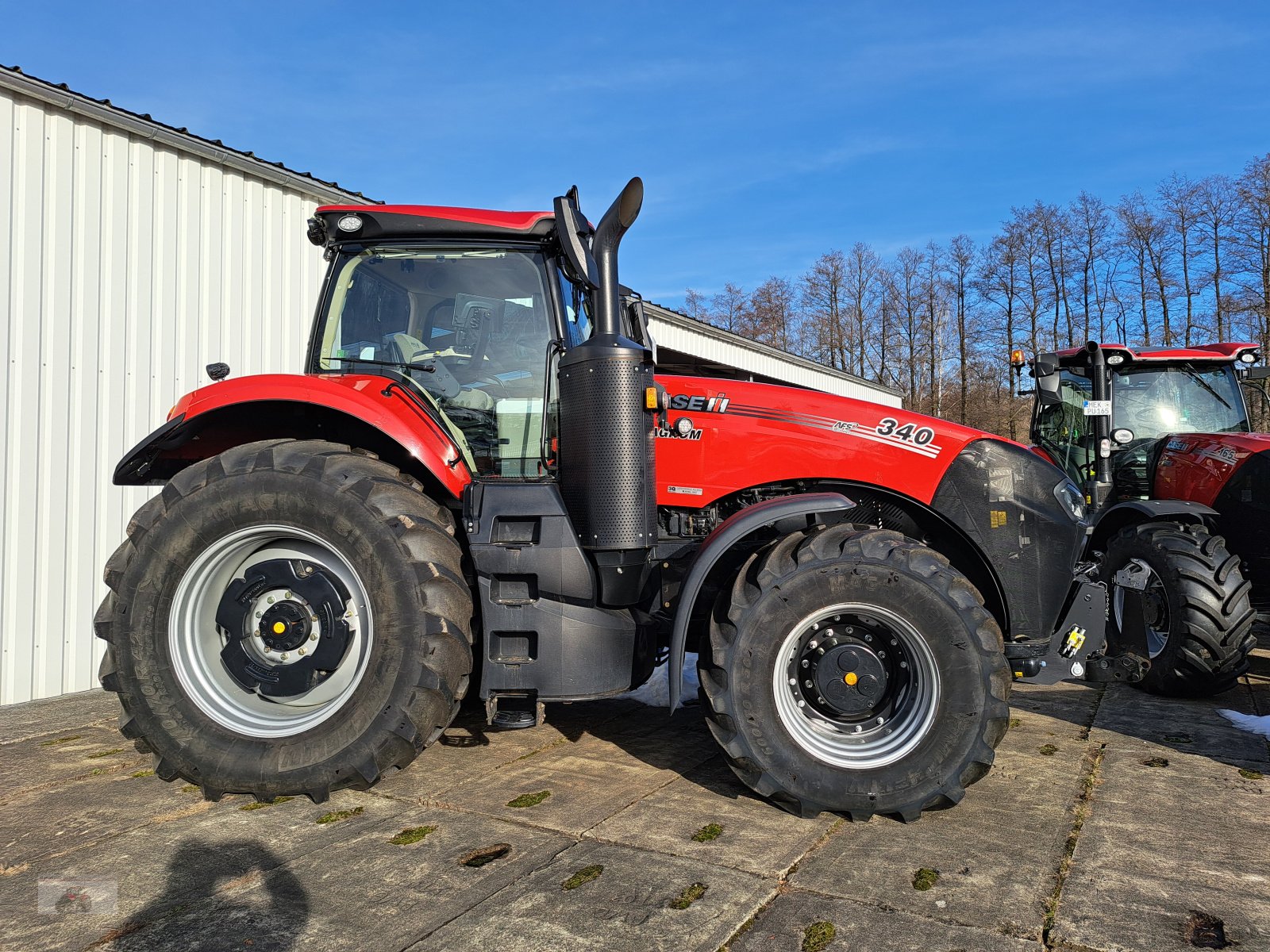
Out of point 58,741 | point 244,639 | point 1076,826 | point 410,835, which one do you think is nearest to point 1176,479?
point 1076,826

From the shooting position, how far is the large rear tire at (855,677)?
300 cm

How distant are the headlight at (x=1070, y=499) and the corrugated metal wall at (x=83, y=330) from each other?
17.8 ft

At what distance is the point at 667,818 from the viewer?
3.05 m

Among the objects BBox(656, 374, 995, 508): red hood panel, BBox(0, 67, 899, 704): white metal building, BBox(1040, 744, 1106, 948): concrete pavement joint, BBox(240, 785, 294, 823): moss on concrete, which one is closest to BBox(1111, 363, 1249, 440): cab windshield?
BBox(1040, 744, 1106, 948): concrete pavement joint

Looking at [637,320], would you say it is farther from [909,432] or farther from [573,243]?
[909,432]

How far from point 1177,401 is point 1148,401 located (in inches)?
8.9

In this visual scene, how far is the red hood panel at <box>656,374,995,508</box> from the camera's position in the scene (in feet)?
11.9

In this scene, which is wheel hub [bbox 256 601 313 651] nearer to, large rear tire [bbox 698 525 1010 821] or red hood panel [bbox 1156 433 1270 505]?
large rear tire [bbox 698 525 1010 821]

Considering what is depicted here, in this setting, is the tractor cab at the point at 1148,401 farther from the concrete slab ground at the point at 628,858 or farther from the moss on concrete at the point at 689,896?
the moss on concrete at the point at 689,896

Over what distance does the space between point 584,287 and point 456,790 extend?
2164mm

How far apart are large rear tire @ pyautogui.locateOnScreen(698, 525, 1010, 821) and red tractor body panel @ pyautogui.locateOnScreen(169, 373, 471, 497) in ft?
3.99

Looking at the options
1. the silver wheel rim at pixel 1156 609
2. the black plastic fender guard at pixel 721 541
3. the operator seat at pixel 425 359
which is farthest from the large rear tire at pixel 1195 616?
the operator seat at pixel 425 359

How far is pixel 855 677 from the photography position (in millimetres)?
3133

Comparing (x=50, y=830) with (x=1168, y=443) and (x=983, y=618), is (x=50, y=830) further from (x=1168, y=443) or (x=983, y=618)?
(x=1168, y=443)
